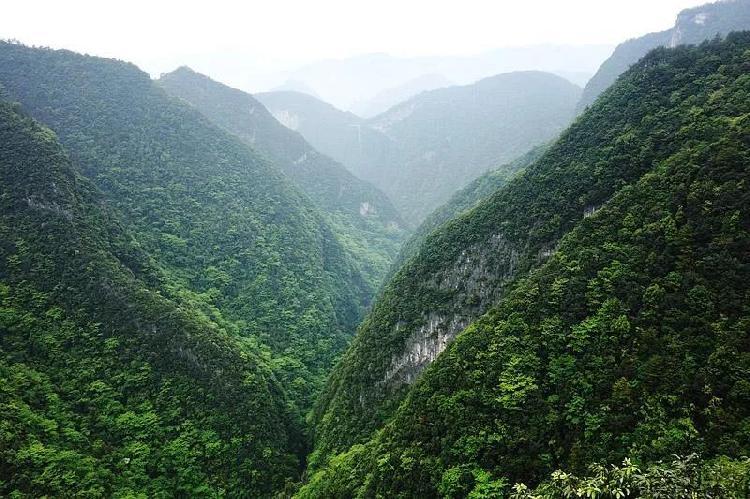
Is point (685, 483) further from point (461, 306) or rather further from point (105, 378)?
point (105, 378)

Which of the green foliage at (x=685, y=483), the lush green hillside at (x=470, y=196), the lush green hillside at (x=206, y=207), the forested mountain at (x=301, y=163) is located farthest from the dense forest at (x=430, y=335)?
the forested mountain at (x=301, y=163)

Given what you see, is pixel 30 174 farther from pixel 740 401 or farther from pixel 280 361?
pixel 740 401

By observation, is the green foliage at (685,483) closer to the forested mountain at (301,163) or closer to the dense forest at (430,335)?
the dense forest at (430,335)

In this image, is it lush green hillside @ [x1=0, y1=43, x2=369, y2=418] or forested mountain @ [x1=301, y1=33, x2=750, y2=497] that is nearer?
forested mountain @ [x1=301, y1=33, x2=750, y2=497]

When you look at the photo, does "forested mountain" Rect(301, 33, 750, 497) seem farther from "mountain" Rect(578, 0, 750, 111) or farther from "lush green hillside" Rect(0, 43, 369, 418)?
"mountain" Rect(578, 0, 750, 111)

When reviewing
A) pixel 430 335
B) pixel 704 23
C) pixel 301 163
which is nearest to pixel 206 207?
pixel 430 335

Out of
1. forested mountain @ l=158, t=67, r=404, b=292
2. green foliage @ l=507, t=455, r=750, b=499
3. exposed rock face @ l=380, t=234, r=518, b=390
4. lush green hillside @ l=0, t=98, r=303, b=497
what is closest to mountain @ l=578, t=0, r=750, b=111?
forested mountain @ l=158, t=67, r=404, b=292

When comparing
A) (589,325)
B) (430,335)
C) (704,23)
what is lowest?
(430,335)
